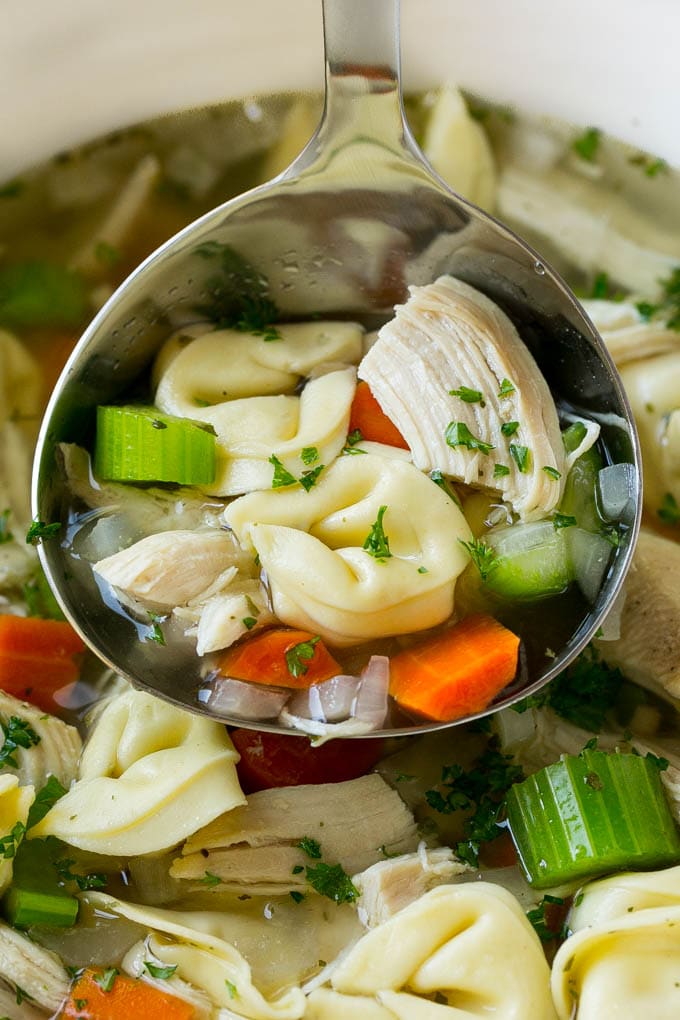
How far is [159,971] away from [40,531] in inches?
A: 44.4

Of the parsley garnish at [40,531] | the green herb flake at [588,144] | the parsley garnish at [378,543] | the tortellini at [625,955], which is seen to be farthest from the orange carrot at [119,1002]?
the green herb flake at [588,144]

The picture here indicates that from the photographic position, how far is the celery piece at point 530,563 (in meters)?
2.47

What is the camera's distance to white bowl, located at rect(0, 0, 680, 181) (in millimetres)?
3225

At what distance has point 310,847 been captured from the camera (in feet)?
9.04

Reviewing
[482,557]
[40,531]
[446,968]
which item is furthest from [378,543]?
[446,968]

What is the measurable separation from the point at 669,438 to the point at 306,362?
119 centimetres

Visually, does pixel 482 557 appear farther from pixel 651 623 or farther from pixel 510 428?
pixel 651 623

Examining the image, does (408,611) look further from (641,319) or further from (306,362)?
(641,319)

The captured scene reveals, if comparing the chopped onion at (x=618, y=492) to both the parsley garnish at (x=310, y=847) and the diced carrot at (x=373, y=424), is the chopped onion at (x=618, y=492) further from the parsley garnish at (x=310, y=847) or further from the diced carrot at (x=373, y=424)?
the parsley garnish at (x=310, y=847)

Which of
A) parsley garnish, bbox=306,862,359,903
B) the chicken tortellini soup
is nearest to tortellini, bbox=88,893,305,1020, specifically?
the chicken tortellini soup

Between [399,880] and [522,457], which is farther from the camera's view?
[399,880]

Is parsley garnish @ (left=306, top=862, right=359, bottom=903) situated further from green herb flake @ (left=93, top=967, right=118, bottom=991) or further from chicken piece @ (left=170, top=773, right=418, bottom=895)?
green herb flake @ (left=93, top=967, right=118, bottom=991)

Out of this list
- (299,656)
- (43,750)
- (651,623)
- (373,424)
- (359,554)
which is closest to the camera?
(299,656)

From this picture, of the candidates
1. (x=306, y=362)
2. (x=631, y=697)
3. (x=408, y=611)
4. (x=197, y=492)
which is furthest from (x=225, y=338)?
(x=631, y=697)
